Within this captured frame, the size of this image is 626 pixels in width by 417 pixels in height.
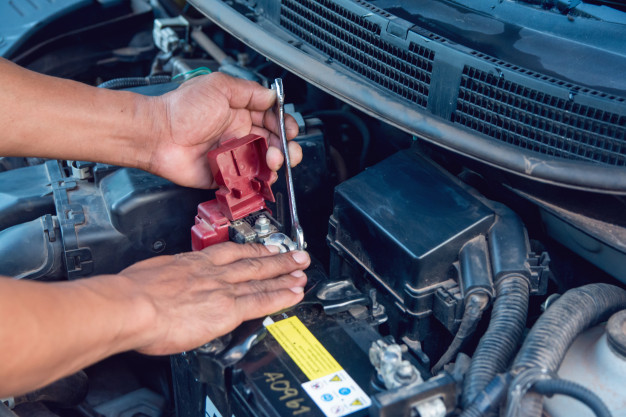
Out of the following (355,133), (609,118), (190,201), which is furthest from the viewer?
(355,133)

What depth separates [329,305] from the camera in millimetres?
1067

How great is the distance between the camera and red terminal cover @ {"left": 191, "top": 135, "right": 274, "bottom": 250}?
46.0 inches

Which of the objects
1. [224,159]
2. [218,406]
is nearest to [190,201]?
[224,159]

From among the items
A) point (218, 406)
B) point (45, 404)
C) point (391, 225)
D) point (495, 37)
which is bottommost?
point (45, 404)

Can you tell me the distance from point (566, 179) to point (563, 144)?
0.06 meters

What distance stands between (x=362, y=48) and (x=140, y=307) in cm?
63

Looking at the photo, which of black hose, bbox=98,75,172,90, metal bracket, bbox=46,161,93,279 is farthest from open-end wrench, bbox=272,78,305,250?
black hose, bbox=98,75,172,90

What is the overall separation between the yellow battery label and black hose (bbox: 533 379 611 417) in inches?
11.9

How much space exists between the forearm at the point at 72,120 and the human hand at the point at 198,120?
0.09 feet

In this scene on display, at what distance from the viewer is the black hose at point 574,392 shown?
765 millimetres

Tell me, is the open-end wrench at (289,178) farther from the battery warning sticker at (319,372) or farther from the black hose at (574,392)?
the black hose at (574,392)

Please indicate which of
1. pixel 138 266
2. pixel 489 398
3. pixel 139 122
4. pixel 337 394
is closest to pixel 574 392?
pixel 489 398

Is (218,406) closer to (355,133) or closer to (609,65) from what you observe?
(355,133)

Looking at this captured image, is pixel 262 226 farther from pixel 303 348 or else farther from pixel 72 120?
pixel 72 120
